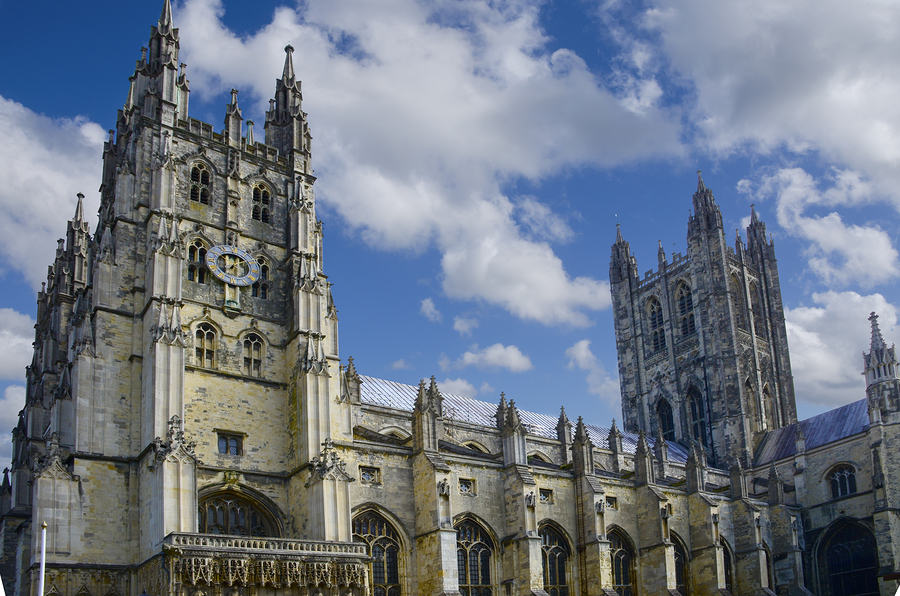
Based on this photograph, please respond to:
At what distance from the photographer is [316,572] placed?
31.4 metres

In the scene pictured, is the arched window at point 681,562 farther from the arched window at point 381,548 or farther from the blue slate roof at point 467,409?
the arched window at point 381,548

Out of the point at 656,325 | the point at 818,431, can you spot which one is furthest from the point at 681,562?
the point at 656,325

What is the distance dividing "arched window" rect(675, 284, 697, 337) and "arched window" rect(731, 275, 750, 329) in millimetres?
3534

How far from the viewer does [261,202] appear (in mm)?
42219

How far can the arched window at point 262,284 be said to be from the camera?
3928 centimetres

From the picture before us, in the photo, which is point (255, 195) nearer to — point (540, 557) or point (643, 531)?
point (540, 557)

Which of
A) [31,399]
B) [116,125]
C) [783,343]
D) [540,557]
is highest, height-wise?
[116,125]

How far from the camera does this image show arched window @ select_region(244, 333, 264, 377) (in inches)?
1474

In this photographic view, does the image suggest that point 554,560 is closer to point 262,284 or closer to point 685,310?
point 262,284

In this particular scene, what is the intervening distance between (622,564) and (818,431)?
2643cm

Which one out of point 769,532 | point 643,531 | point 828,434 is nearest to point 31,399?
point 643,531

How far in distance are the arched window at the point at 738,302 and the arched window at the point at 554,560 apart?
35.7 meters

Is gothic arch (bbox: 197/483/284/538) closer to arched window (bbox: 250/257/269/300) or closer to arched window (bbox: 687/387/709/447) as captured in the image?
arched window (bbox: 250/257/269/300)

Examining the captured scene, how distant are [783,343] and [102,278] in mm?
60100
